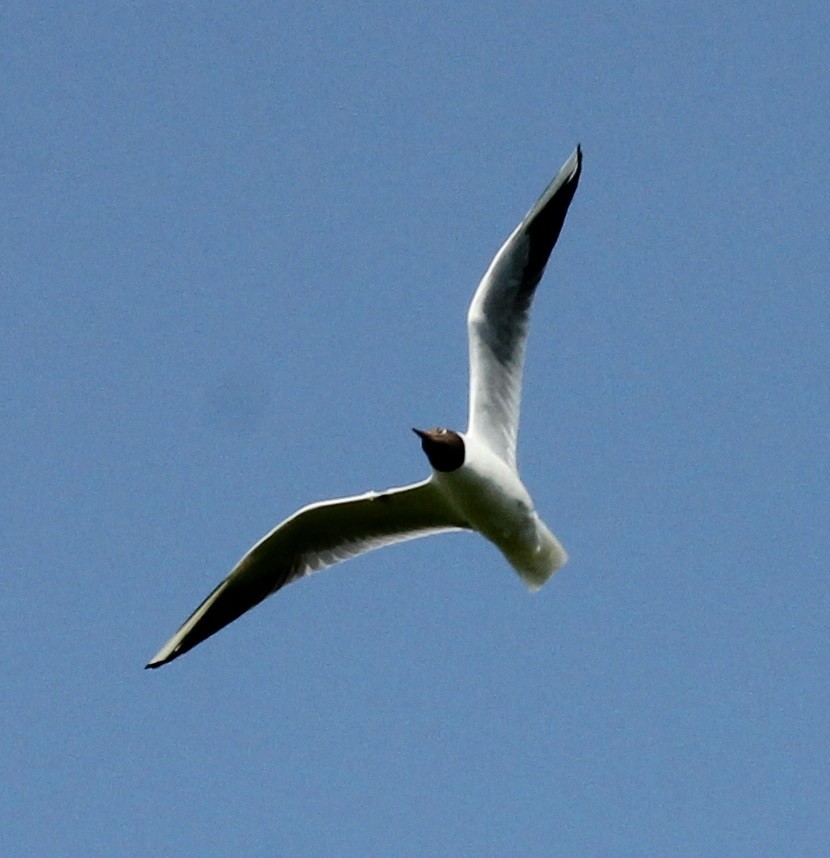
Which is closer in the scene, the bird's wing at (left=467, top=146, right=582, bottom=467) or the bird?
the bird

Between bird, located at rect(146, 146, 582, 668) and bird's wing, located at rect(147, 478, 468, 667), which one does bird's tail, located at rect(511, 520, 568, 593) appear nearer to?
bird, located at rect(146, 146, 582, 668)

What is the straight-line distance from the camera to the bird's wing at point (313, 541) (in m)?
11.9

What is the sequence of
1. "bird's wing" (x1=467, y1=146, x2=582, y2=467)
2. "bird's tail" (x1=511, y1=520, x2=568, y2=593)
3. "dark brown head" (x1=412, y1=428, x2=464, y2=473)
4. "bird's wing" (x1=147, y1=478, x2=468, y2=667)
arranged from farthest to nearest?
1. "bird's wing" (x1=147, y1=478, x2=468, y2=667)
2. "bird's wing" (x1=467, y1=146, x2=582, y2=467)
3. "bird's tail" (x1=511, y1=520, x2=568, y2=593)
4. "dark brown head" (x1=412, y1=428, x2=464, y2=473)

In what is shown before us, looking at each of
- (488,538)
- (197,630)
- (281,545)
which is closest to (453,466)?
(488,538)

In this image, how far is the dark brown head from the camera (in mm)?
11352

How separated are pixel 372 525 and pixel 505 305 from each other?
162 cm

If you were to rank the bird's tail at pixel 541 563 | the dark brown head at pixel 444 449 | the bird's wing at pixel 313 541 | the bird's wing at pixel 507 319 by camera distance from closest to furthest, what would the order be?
1. the dark brown head at pixel 444 449
2. the bird's tail at pixel 541 563
3. the bird's wing at pixel 507 319
4. the bird's wing at pixel 313 541

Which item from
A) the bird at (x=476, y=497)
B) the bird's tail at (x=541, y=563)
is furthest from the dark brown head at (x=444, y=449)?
the bird's tail at (x=541, y=563)

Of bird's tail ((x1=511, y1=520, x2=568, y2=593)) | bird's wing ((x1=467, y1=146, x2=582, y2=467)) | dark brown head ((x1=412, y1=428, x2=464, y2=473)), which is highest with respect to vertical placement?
bird's wing ((x1=467, y1=146, x2=582, y2=467))

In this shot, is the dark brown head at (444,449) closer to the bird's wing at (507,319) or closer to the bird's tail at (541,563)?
the bird's wing at (507,319)

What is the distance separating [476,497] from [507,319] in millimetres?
1181

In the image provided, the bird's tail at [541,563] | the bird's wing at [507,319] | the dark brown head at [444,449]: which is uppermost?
the bird's wing at [507,319]

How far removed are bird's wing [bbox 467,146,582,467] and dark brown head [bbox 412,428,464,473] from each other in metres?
0.33

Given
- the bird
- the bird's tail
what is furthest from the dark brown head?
the bird's tail
